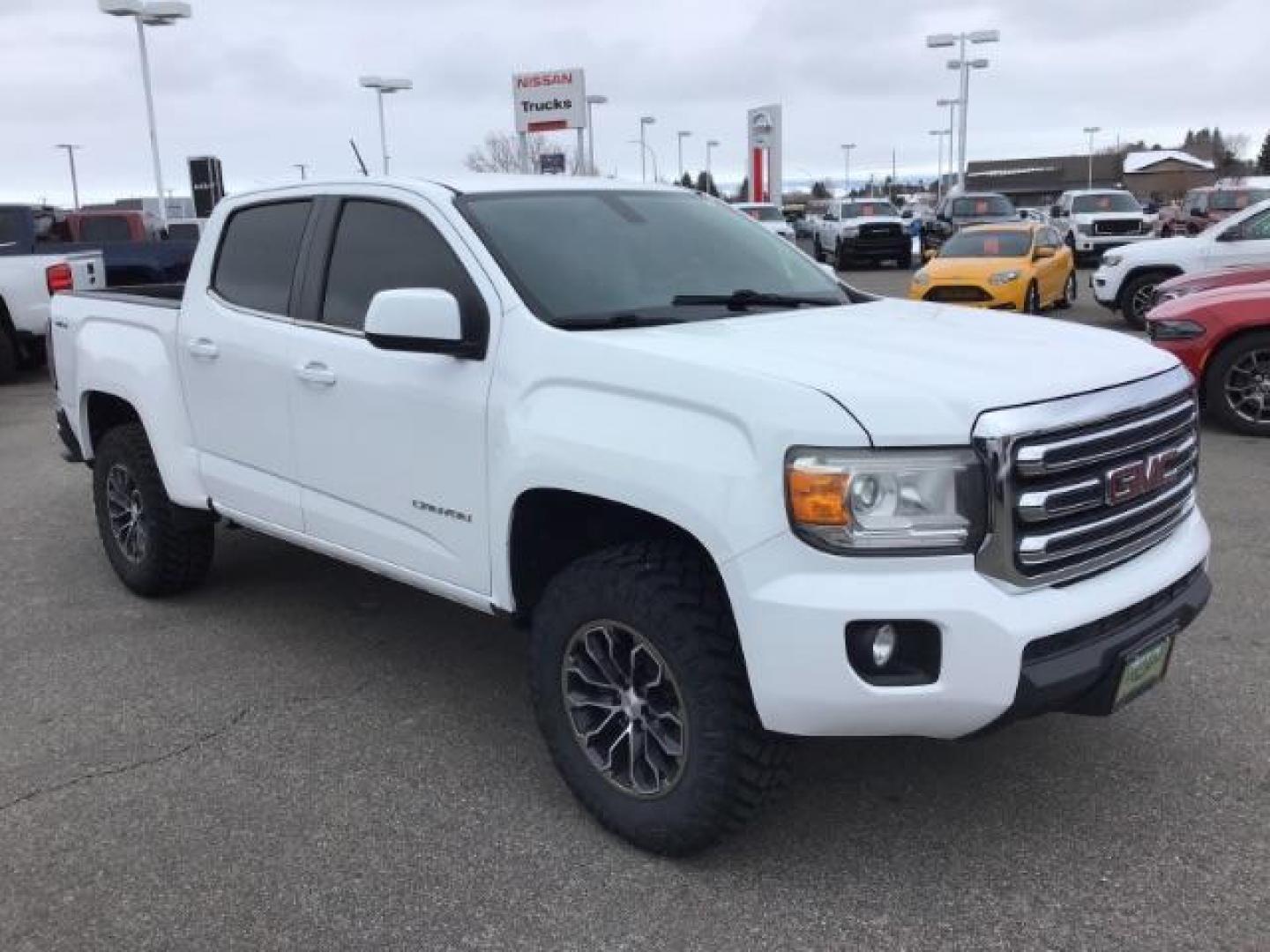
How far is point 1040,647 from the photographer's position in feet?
9.10

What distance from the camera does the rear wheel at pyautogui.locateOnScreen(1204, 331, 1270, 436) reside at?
848cm

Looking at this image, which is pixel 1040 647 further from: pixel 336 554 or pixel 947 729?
pixel 336 554

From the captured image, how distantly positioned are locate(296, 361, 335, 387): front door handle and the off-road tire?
4.49ft

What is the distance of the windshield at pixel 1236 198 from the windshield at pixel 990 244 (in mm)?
10538

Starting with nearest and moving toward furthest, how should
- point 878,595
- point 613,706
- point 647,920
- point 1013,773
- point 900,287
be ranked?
point 878,595
point 647,920
point 613,706
point 1013,773
point 900,287

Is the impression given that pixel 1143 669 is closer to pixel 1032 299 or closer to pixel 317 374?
pixel 317 374

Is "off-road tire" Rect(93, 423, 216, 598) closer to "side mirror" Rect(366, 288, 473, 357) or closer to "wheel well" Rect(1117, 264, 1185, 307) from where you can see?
"side mirror" Rect(366, 288, 473, 357)

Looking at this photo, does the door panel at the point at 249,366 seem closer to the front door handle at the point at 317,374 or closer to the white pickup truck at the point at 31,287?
the front door handle at the point at 317,374

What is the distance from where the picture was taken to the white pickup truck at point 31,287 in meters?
11.9

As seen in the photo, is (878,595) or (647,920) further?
(647,920)

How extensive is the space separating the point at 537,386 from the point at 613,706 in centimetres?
92

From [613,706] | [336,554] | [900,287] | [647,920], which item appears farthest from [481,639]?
[900,287]

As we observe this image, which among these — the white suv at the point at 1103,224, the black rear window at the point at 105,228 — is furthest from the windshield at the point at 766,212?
the black rear window at the point at 105,228

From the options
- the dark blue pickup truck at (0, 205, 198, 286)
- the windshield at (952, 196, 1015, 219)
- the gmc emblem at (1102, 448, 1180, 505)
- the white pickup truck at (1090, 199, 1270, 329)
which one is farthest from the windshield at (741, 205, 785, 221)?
the gmc emblem at (1102, 448, 1180, 505)
